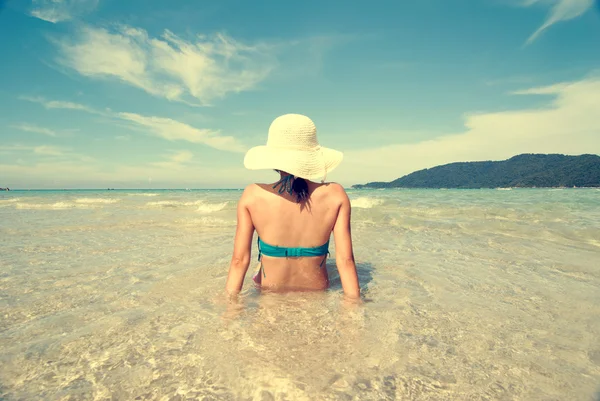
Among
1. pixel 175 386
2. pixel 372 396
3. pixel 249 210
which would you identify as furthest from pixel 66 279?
pixel 372 396

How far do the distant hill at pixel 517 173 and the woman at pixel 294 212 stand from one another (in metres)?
90.4

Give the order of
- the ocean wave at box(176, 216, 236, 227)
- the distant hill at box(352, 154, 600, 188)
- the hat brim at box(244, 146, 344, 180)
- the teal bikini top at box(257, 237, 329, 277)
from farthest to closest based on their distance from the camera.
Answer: the distant hill at box(352, 154, 600, 188)
the ocean wave at box(176, 216, 236, 227)
the teal bikini top at box(257, 237, 329, 277)
the hat brim at box(244, 146, 344, 180)

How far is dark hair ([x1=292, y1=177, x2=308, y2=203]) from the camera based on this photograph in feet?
9.71

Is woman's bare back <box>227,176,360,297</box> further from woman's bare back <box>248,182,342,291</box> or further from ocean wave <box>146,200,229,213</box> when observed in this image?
ocean wave <box>146,200,229,213</box>

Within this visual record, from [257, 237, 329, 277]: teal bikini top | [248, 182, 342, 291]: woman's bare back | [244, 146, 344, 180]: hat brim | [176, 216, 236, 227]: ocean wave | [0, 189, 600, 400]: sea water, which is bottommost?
[176, 216, 236, 227]: ocean wave

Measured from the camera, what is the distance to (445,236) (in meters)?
8.42

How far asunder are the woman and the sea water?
35cm

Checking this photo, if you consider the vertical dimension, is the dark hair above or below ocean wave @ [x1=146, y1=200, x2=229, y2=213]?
above

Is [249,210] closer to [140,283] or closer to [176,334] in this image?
[176,334]

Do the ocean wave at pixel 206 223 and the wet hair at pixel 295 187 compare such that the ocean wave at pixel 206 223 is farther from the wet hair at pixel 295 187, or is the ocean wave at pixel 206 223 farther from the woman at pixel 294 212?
the wet hair at pixel 295 187

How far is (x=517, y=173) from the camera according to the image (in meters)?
91.1

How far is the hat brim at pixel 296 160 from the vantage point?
2820mm

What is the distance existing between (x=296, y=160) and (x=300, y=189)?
292 millimetres

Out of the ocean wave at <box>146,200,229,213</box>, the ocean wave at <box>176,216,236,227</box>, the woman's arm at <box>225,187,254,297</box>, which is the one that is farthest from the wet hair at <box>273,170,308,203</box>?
the ocean wave at <box>146,200,229,213</box>
